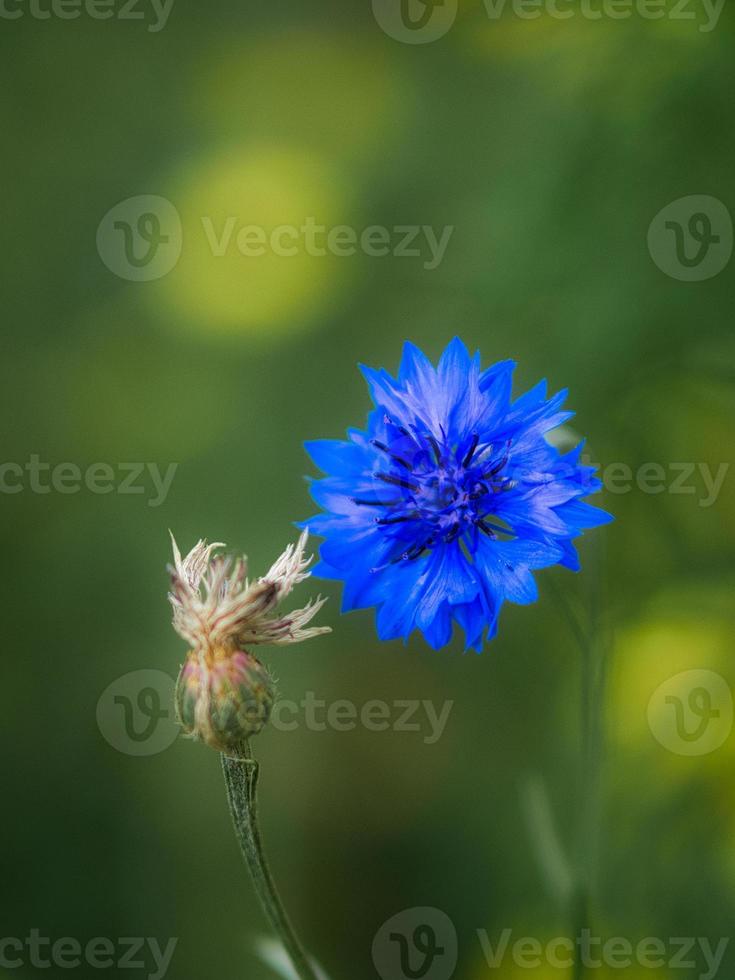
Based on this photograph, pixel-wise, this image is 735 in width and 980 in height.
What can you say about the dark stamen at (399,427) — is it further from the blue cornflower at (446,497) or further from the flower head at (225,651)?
the flower head at (225,651)

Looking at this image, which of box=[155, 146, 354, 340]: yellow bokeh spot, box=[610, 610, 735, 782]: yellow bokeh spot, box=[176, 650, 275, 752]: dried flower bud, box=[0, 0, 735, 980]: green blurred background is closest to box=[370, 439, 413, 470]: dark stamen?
box=[176, 650, 275, 752]: dried flower bud

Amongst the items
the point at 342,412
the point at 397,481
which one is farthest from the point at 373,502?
the point at 342,412

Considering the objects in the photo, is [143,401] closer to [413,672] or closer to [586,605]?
[413,672]

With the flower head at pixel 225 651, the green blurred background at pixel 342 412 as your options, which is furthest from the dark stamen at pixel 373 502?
the green blurred background at pixel 342 412

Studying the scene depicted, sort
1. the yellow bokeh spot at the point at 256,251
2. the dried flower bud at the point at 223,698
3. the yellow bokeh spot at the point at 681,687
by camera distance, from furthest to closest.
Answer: the yellow bokeh spot at the point at 256,251, the yellow bokeh spot at the point at 681,687, the dried flower bud at the point at 223,698

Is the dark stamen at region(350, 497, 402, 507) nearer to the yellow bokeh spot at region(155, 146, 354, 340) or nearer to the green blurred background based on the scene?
the green blurred background
